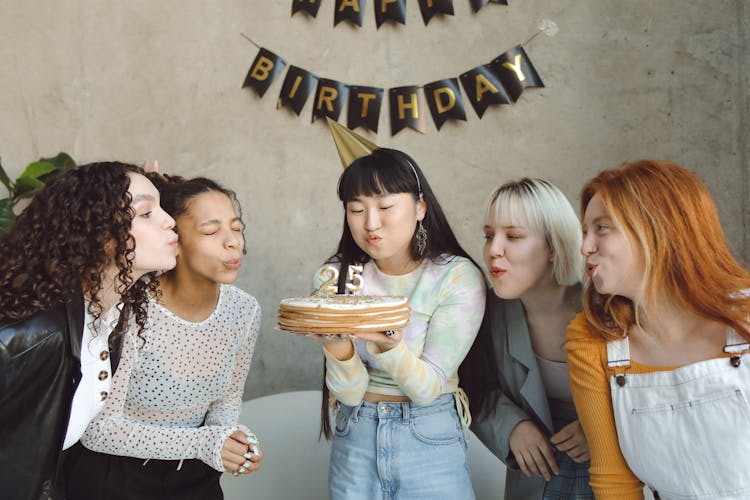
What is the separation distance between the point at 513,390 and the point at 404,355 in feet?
1.63

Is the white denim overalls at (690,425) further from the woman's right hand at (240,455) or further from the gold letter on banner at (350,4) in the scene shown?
the gold letter on banner at (350,4)

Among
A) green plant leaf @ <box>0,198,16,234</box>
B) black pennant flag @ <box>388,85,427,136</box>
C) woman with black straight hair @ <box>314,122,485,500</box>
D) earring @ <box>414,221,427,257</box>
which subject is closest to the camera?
woman with black straight hair @ <box>314,122,485,500</box>

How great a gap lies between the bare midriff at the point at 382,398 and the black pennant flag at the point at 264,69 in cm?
237

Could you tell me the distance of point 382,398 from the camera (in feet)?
5.80

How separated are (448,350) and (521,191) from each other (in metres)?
0.50

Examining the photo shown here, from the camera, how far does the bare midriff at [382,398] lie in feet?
5.76

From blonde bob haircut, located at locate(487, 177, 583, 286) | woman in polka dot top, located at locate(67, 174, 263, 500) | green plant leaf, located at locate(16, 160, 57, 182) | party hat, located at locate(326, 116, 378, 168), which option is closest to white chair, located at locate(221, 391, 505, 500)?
woman in polka dot top, located at locate(67, 174, 263, 500)

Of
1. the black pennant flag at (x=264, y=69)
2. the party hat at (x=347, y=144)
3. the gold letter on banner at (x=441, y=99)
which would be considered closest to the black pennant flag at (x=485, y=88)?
the gold letter on banner at (x=441, y=99)

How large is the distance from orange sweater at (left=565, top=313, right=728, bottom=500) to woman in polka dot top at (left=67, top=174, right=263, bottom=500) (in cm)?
86

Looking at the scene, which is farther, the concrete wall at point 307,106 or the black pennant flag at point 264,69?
the black pennant flag at point 264,69

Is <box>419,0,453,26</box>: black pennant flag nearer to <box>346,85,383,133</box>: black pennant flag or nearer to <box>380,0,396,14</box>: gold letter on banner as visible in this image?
<box>380,0,396,14</box>: gold letter on banner

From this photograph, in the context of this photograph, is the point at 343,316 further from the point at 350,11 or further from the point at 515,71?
the point at 350,11

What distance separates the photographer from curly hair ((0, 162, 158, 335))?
152 centimetres

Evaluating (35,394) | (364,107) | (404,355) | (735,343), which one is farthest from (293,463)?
(364,107)
